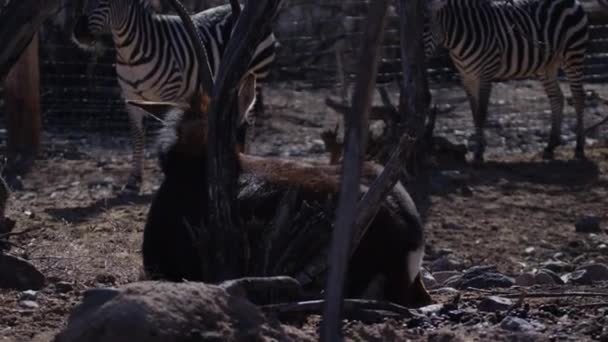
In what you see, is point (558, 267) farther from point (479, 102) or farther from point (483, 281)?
point (479, 102)

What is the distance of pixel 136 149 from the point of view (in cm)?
1080

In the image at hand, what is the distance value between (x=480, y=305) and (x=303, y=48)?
10.9m

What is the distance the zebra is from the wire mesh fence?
610 mm

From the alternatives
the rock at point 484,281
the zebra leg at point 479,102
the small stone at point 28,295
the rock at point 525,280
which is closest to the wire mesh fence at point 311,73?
the zebra leg at point 479,102

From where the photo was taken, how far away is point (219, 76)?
4832 mm

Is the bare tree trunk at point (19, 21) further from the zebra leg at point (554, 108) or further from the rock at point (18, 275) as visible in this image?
the zebra leg at point (554, 108)

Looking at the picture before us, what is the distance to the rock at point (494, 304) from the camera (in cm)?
477

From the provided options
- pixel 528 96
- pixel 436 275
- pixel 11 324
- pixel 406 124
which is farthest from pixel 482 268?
pixel 528 96

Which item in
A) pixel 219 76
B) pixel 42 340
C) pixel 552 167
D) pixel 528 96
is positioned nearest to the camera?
pixel 42 340

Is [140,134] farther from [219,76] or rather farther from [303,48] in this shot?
[219,76]

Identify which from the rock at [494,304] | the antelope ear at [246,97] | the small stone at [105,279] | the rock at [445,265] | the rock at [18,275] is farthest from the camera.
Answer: the rock at [445,265]

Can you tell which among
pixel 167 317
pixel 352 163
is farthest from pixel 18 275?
pixel 352 163

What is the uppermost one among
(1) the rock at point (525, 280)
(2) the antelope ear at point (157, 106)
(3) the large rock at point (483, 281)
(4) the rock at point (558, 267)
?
(2) the antelope ear at point (157, 106)

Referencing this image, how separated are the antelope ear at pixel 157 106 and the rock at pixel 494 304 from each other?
178cm
